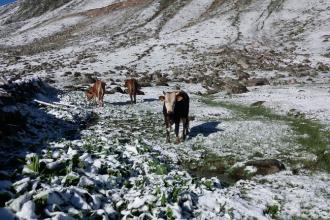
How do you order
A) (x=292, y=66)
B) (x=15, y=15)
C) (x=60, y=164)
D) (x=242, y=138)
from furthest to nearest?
(x=15, y=15) < (x=292, y=66) < (x=242, y=138) < (x=60, y=164)

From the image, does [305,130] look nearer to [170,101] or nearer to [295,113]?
[295,113]

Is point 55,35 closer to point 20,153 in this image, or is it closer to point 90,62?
point 90,62

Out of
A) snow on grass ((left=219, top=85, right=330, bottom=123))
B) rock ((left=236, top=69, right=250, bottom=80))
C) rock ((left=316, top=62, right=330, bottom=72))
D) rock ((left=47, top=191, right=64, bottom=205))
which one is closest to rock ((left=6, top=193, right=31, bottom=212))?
rock ((left=47, top=191, right=64, bottom=205))

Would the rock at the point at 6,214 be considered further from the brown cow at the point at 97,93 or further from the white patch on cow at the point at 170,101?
the brown cow at the point at 97,93

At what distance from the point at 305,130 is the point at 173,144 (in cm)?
688

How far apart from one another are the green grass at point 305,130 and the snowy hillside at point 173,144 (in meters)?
0.06

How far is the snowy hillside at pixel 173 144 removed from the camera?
38.9 ft

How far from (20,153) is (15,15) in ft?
488

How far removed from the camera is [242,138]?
21.0 meters

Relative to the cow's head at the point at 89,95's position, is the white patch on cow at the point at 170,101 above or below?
above

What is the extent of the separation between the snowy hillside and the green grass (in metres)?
0.06

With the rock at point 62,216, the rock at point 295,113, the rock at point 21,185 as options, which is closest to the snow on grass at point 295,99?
the rock at point 295,113

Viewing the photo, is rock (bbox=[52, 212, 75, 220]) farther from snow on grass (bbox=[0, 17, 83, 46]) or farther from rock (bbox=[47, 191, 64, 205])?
snow on grass (bbox=[0, 17, 83, 46])

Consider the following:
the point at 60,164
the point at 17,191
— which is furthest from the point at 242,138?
the point at 17,191
